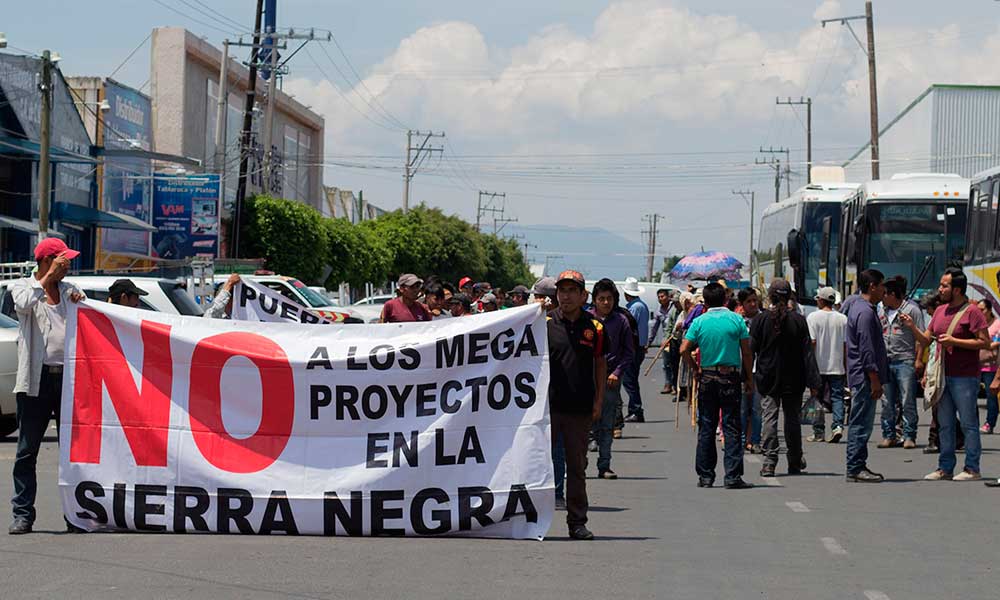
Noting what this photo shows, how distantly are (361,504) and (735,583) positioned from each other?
2.61 meters

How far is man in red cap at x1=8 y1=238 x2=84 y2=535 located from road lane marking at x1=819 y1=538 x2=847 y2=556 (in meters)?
4.98

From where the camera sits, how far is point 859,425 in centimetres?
1357

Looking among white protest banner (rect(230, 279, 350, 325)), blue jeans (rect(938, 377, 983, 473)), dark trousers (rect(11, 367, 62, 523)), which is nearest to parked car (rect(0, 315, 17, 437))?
white protest banner (rect(230, 279, 350, 325))

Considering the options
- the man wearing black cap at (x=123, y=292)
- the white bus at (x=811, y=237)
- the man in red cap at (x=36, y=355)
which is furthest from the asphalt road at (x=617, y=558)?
the white bus at (x=811, y=237)

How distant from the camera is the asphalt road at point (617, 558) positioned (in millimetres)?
8133

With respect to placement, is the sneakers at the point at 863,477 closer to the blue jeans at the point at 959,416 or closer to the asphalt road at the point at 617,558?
the blue jeans at the point at 959,416

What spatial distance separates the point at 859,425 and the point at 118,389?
22.3ft

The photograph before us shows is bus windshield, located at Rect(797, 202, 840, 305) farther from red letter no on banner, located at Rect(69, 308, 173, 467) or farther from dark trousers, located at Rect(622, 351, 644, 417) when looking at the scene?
red letter no on banner, located at Rect(69, 308, 173, 467)

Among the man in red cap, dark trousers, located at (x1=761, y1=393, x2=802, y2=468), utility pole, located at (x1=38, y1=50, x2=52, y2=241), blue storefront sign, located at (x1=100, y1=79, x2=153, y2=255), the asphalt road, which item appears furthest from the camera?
blue storefront sign, located at (x1=100, y1=79, x2=153, y2=255)

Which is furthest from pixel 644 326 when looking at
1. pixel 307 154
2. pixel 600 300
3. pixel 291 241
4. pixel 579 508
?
pixel 307 154

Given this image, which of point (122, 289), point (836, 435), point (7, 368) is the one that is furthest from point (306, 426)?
point (836, 435)

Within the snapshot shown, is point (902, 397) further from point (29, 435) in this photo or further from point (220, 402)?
point (29, 435)

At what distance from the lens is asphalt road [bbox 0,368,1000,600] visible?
813 centimetres

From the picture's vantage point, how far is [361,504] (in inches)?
386
